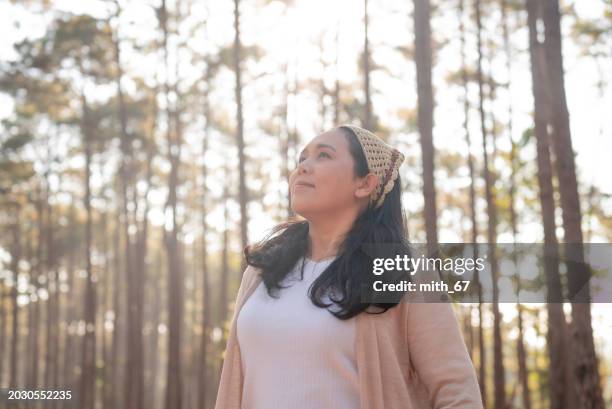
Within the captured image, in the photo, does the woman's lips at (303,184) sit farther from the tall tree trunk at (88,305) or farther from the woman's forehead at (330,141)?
Result: the tall tree trunk at (88,305)

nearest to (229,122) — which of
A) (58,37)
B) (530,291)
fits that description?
(58,37)

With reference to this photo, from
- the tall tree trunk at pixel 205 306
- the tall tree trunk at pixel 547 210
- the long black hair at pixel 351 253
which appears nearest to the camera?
the long black hair at pixel 351 253

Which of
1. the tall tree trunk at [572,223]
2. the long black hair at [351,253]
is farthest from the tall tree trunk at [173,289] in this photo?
the long black hair at [351,253]

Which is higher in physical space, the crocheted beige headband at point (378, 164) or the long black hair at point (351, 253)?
the crocheted beige headband at point (378, 164)

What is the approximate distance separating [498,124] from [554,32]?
11.6 m

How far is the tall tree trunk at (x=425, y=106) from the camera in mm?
9516

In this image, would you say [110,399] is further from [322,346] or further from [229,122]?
[322,346]

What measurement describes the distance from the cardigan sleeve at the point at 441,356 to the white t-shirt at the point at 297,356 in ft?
0.60

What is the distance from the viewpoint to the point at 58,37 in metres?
20.1

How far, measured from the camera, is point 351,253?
8.13ft

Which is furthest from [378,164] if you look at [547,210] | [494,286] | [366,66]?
[494,286]

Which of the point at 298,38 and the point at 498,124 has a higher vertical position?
the point at 298,38

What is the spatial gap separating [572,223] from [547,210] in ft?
9.64

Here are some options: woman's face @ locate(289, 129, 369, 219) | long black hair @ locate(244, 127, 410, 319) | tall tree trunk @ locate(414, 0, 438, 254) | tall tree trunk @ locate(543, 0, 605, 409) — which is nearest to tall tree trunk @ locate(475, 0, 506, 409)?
tall tree trunk @ locate(414, 0, 438, 254)
